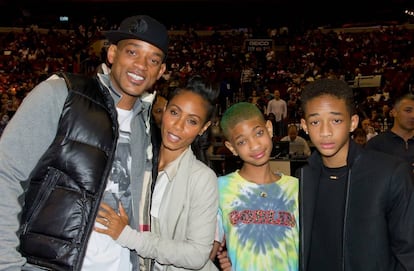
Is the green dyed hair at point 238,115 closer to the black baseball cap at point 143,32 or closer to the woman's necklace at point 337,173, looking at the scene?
the woman's necklace at point 337,173

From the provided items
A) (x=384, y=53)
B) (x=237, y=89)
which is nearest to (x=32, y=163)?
(x=237, y=89)

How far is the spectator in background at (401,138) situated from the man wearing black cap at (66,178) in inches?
161

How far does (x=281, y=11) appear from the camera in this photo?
92.9 feet

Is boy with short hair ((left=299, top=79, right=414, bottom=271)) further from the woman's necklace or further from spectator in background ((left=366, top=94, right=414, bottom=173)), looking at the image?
spectator in background ((left=366, top=94, right=414, bottom=173))

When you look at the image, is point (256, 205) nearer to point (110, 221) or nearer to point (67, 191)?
point (110, 221)

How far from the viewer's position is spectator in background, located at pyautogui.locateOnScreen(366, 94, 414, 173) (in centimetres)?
545

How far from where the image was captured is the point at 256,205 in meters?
2.55

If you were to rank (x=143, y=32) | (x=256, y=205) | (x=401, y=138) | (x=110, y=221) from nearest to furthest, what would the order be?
(x=110, y=221)
(x=143, y=32)
(x=256, y=205)
(x=401, y=138)

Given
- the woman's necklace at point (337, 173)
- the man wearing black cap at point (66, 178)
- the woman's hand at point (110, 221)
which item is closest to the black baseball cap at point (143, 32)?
the man wearing black cap at point (66, 178)

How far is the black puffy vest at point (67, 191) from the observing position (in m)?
1.81

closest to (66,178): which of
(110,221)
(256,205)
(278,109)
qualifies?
(110,221)

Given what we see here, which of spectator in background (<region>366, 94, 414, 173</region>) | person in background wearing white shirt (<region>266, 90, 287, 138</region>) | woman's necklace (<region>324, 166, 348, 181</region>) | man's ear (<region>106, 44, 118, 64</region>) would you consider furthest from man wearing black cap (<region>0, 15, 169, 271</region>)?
person in background wearing white shirt (<region>266, 90, 287, 138</region>)

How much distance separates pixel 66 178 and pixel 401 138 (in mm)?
4705

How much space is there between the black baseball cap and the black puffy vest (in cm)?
46
